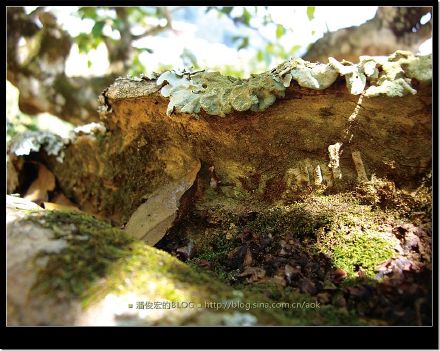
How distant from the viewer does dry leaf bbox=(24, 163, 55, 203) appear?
3.00 metres

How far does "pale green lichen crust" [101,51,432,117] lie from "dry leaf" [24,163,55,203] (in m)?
1.31

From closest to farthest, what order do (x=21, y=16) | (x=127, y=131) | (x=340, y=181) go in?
(x=340, y=181), (x=127, y=131), (x=21, y=16)

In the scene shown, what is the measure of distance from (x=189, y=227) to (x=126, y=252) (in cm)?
63

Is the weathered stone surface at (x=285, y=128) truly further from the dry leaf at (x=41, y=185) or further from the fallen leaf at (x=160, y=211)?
the dry leaf at (x=41, y=185)

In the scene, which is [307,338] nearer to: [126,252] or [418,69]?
[126,252]

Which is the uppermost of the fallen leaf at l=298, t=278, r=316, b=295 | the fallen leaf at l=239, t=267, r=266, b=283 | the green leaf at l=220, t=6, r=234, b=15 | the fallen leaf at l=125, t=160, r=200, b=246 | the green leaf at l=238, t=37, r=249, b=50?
the green leaf at l=220, t=6, r=234, b=15

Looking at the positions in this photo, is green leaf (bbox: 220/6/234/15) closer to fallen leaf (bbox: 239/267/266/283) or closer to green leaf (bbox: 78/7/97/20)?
green leaf (bbox: 78/7/97/20)

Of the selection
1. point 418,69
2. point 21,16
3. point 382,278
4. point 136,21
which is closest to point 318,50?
point 136,21

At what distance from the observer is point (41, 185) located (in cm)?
310

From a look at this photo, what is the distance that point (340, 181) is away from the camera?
184cm

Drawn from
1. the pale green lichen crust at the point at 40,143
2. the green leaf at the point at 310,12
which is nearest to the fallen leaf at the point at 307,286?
the green leaf at the point at 310,12

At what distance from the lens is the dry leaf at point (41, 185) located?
2998 mm

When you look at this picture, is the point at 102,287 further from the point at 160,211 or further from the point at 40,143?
the point at 40,143

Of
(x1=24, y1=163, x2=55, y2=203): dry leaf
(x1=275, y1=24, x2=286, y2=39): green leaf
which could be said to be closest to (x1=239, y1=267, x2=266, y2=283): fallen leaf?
(x1=24, y1=163, x2=55, y2=203): dry leaf
